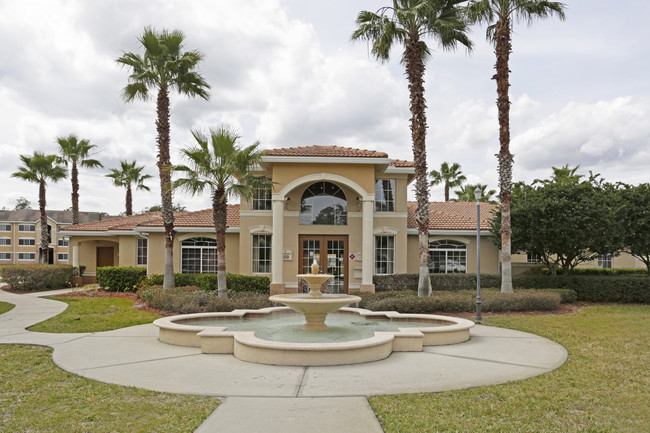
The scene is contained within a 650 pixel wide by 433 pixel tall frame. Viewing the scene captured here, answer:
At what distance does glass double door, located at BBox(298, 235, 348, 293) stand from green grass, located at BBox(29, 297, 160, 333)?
7.43 metres

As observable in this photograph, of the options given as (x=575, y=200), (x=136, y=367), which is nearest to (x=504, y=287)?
(x=575, y=200)

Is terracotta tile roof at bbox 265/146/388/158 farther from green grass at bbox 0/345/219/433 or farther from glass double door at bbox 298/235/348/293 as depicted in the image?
green grass at bbox 0/345/219/433

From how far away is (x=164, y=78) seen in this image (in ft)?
64.6

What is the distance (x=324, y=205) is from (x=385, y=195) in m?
3.00

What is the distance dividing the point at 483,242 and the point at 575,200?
486 centimetres

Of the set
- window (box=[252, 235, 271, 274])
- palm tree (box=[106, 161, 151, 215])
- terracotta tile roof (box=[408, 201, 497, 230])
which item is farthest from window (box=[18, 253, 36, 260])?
terracotta tile roof (box=[408, 201, 497, 230])

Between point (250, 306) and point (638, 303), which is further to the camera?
point (638, 303)

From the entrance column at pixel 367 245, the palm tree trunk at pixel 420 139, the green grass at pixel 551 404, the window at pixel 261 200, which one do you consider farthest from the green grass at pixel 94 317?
the palm tree trunk at pixel 420 139

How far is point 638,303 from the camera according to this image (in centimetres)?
1961

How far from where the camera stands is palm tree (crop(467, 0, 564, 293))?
18016 millimetres

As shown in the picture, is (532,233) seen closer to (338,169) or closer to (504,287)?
(504,287)

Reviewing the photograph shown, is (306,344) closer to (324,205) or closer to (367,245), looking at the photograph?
(367,245)

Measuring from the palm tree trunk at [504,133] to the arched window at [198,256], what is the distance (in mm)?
13324

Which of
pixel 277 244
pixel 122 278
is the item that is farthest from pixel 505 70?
pixel 122 278
